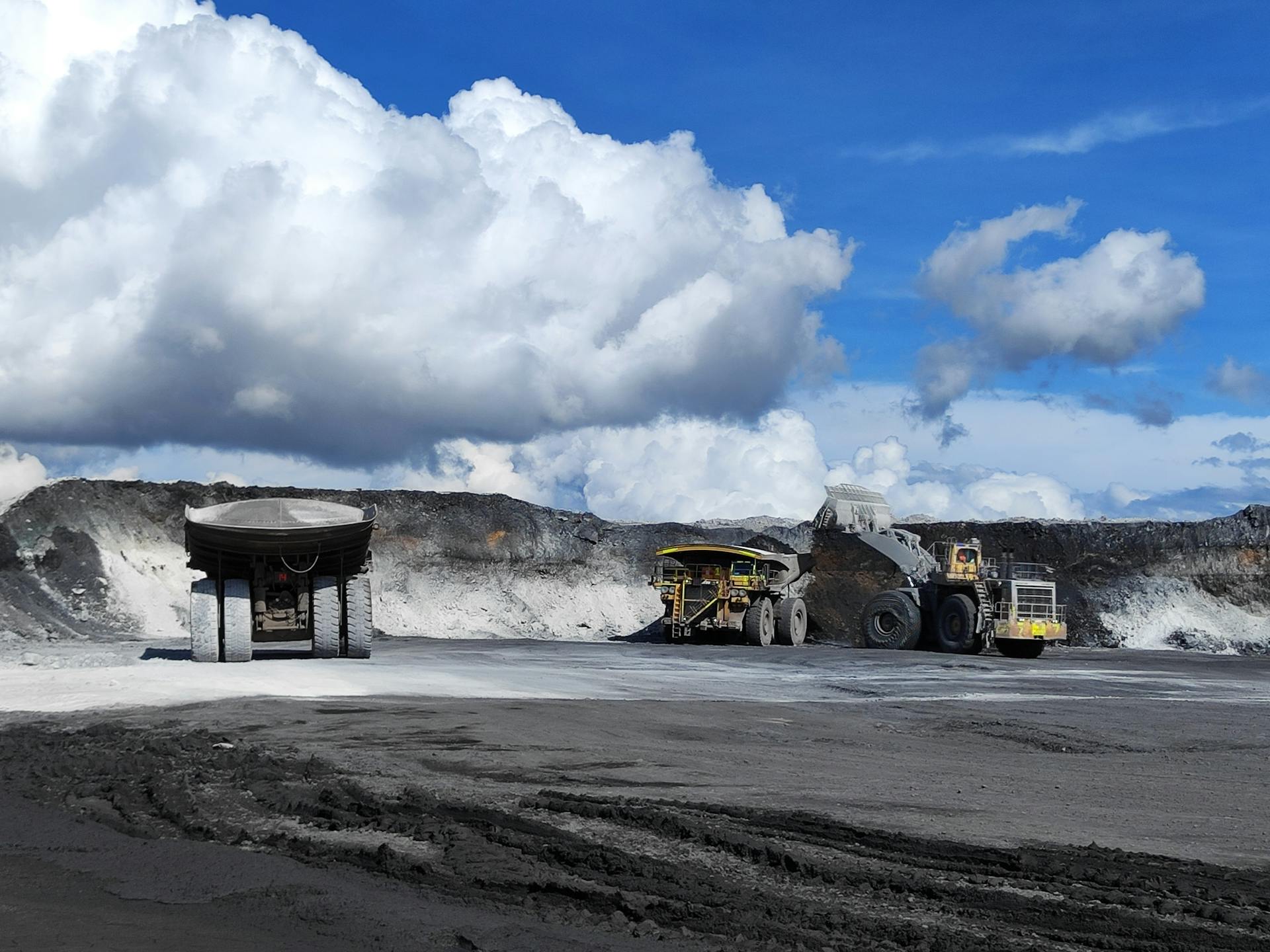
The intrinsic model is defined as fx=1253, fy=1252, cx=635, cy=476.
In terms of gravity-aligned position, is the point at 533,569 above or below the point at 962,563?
above

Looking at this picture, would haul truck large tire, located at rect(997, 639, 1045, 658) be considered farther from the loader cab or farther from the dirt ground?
the dirt ground

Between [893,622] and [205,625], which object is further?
[893,622]

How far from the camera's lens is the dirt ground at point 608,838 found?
5074 millimetres

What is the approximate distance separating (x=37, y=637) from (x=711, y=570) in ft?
50.4

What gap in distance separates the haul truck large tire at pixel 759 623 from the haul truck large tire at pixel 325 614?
12.8 metres

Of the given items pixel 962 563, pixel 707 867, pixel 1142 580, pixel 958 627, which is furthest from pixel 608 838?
pixel 1142 580

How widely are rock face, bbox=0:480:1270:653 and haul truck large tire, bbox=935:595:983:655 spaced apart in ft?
20.1

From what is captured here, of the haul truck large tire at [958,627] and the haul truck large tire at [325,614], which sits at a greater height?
the haul truck large tire at [325,614]

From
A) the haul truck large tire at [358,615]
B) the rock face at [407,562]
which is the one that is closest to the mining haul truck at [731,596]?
the rock face at [407,562]

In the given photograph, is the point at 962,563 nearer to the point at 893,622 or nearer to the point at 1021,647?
the point at 893,622

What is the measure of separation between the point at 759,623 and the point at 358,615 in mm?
12611

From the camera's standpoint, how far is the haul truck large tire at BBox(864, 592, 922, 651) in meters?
27.2

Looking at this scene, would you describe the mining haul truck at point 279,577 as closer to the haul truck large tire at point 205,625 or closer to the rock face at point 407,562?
the haul truck large tire at point 205,625

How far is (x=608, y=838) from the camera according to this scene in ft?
21.6
